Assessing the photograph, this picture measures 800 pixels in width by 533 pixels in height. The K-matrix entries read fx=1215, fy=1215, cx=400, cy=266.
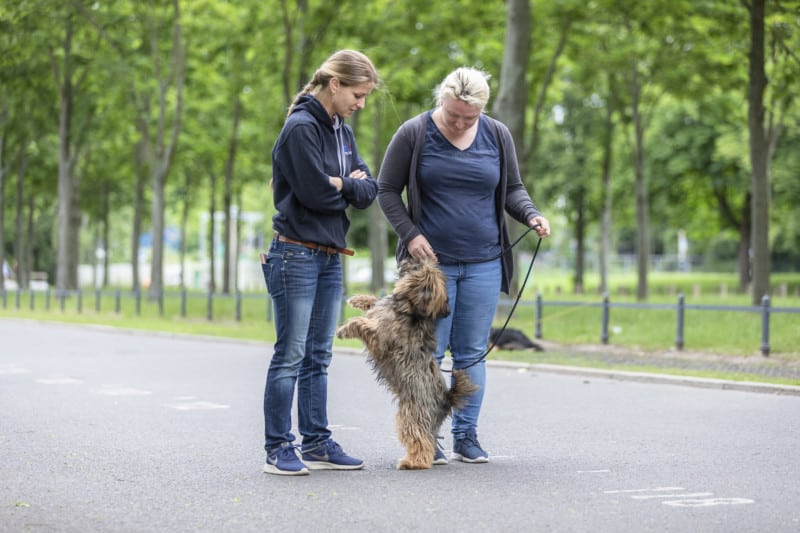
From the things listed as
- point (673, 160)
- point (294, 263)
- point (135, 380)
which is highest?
point (673, 160)

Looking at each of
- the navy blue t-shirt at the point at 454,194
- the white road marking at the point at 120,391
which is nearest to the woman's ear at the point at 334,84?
the navy blue t-shirt at the point at 454,194

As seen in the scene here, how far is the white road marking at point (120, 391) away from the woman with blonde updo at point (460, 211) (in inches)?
202

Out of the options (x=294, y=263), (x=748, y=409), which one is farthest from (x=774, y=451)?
(x=294, y=263)

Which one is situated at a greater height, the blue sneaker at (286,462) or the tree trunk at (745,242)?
the tree trunk at (745,242)

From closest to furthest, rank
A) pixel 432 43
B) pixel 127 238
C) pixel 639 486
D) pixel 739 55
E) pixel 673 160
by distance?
1. pixel 639 486
2. pixel 739 55
3. pixel 432 43
4. pixel 673 160
5. pixel 127 238

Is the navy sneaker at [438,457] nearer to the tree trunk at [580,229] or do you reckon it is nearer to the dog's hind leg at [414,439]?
the dog's hind leg at [414,439]

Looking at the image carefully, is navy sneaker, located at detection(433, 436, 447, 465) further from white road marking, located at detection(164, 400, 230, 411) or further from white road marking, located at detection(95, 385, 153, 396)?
white road marking, located at detection(95, 385, 153, 396)

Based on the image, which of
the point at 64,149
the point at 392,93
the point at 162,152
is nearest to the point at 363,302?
the point at 392,93

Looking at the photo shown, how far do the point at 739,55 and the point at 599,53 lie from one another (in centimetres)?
370

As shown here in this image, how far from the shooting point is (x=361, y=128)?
3728 centimetres

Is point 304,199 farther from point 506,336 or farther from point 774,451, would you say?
point 506,336

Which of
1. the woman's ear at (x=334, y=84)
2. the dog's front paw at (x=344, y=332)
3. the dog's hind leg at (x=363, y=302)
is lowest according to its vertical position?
the dog's front paw at (x=344, y=332)

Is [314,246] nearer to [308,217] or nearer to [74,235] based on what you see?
[308,217]

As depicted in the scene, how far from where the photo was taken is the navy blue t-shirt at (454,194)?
660 centimetres
